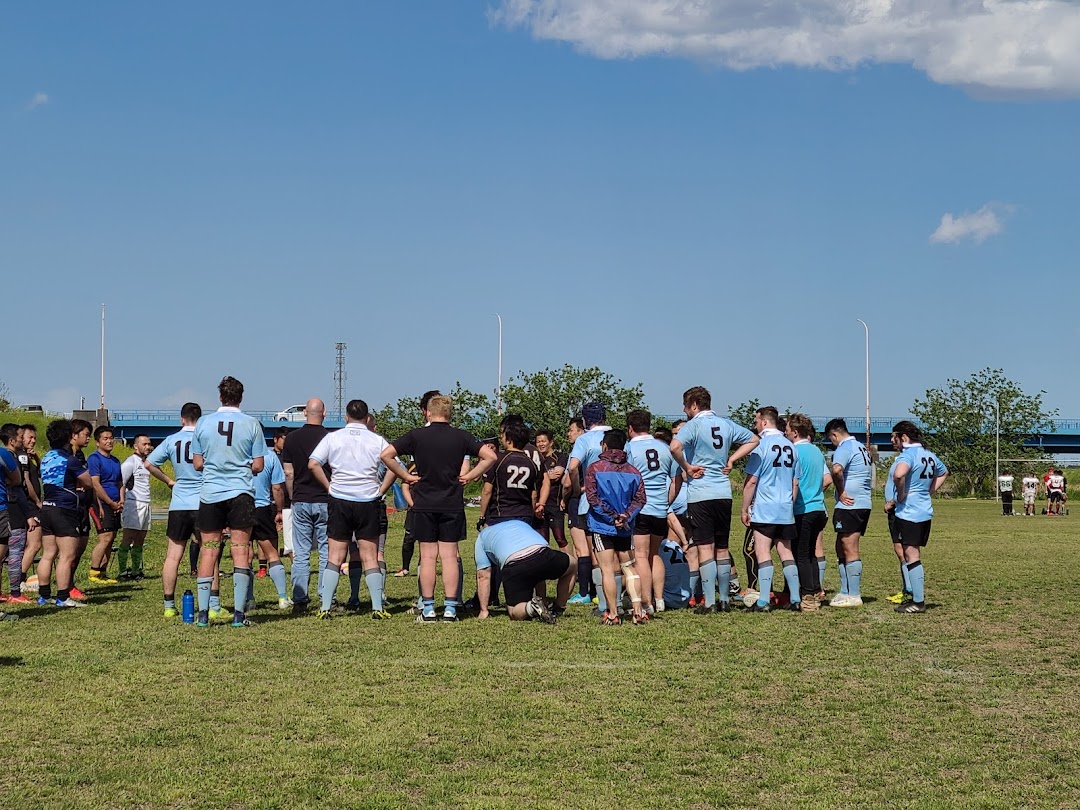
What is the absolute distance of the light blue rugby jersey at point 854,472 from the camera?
522 inches

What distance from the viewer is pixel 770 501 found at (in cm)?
1263

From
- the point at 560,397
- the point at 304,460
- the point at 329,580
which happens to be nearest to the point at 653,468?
the point at 329,580

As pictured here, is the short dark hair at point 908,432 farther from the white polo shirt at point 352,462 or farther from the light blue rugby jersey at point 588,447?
the white polo shirt at point 352,462

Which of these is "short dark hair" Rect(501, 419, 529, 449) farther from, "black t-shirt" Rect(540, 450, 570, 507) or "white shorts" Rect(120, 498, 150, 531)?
"white shorts" Rect(120, 498, 150, 531)

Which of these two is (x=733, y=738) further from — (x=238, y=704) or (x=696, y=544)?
(x=696, y=544)

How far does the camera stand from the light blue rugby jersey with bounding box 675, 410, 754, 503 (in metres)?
12.5

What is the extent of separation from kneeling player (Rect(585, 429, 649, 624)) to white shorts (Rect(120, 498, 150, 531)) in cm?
737

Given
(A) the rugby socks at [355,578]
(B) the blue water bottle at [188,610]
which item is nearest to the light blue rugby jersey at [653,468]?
(A) the rugby socks at [355,578]

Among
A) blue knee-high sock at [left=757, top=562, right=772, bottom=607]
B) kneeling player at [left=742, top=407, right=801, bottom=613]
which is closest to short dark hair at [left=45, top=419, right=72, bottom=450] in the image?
kneeling player at [left=742, top=407, right=801, bottom=613]

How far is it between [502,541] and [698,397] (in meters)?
2.54

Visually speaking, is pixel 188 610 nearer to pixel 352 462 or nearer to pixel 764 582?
pixel 352 462

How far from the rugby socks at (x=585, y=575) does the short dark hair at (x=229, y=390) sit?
4.42 m

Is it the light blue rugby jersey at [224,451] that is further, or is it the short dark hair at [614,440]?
the short dark hair at [614,440]

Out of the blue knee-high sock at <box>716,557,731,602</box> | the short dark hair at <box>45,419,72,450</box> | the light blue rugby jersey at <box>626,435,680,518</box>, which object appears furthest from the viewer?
the short dark hair at <box>45,419,72,450</box>
